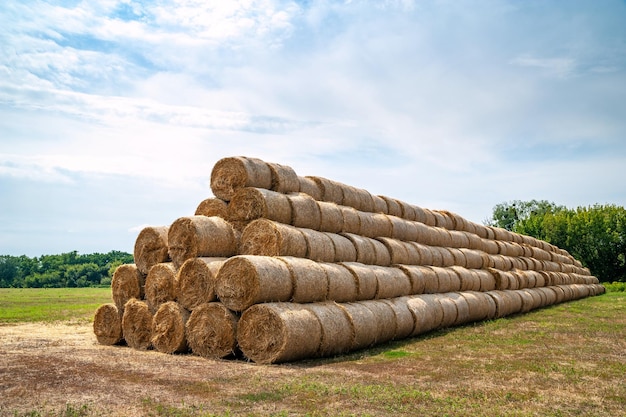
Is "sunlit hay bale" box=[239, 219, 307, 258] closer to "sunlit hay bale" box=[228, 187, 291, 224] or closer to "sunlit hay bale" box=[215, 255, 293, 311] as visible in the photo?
"sunlit hay bale" box=[228, 187, 291, 224]

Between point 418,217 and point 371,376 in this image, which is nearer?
point 371,376

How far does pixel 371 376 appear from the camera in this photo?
8.81m

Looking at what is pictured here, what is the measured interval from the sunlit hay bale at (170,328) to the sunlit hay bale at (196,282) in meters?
0.20

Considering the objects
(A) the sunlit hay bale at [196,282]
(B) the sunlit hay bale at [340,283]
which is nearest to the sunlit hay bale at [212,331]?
(A) the sunlit hay bale at [196,282]

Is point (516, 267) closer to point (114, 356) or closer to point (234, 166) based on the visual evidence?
point (234, 166)

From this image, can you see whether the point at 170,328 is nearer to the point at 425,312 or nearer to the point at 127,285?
the point at 127,285

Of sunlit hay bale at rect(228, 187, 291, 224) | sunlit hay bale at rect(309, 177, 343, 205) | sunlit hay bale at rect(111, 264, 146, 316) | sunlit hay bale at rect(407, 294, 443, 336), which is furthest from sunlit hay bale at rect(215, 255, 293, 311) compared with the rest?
sunlit hay bale at rect(309, 177, 343, 205)

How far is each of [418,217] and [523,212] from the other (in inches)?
2804

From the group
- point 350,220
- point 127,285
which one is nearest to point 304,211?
point 350,220

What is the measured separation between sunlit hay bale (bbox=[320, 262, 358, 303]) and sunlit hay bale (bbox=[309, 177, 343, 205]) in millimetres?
3097

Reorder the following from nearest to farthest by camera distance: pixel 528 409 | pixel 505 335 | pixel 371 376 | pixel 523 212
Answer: pixel 528 409, pixel 371 376, pixel 505 335, pixel 523 212

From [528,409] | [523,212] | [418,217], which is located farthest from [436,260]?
[523,212]

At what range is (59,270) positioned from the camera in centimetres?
6912

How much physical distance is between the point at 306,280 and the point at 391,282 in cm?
388
